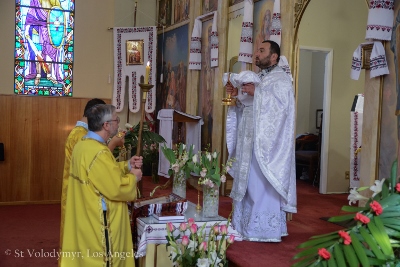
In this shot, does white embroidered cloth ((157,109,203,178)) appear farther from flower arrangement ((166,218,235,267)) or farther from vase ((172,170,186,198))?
flower arrangement ((166,218,235,267))

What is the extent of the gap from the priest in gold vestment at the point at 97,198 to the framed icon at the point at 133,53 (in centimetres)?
808

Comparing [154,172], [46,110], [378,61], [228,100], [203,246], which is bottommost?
[154,172]

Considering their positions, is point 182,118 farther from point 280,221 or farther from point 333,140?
point 280,221

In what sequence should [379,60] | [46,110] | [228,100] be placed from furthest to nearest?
[46,110] → [379,60] → [228,100]

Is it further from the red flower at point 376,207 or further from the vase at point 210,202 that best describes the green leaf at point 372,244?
the vase at point 210,202

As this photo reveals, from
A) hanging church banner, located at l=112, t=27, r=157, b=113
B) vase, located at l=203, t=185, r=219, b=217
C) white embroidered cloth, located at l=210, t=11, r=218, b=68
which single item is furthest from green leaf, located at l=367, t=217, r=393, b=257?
hanging church banner, located at l=112, t=27, r=157, b=113

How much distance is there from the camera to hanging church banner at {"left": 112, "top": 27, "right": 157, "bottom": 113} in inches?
459

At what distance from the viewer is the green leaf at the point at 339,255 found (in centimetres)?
150

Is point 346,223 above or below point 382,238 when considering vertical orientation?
below

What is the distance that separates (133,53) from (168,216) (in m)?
7.91

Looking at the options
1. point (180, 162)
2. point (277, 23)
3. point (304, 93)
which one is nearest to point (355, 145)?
point (277, 23)

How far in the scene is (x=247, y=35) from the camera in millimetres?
7773

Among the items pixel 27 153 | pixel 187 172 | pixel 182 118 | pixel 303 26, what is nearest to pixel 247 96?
pixel 187 172

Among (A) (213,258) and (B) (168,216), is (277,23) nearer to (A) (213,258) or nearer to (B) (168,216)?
(B) (168,216)
